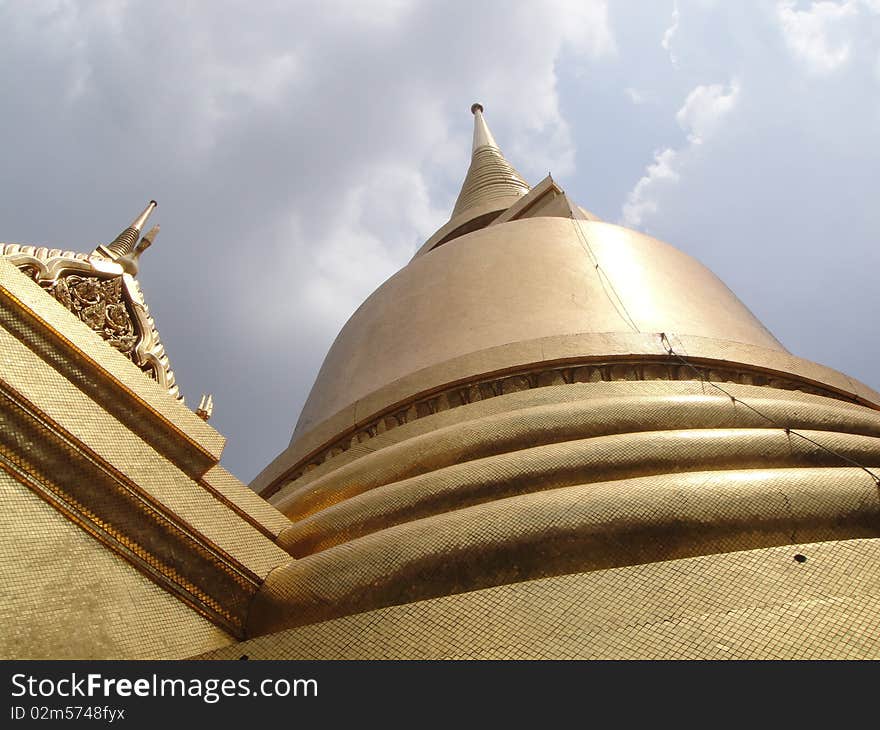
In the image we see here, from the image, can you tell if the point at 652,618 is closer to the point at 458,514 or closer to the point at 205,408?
the point at 458,514

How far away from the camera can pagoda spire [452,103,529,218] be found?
9242mm

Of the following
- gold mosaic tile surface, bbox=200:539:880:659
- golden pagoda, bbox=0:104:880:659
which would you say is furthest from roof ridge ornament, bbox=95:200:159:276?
gold mosaic tile surface, bbox=200:539:880:659

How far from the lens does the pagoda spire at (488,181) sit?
924cm

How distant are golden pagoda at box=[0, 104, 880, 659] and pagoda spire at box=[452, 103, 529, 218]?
5612 mm

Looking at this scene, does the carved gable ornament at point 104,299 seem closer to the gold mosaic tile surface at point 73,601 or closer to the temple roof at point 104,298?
the temple roof at point 104,298

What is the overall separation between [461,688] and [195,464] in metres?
1.60

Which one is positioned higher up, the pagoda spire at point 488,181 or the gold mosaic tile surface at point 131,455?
the pagoda spire at point 488,181

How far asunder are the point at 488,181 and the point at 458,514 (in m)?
8.02

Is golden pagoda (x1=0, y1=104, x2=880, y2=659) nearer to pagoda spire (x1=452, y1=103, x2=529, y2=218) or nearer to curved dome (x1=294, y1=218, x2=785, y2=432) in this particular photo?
curved dome (x1=294, y1=218, x2=785, y2=432)

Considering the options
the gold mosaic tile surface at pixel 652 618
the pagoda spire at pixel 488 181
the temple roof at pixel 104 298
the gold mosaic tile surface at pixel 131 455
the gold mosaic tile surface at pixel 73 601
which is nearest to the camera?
the gold mosaic tile surface at pixel 652 618

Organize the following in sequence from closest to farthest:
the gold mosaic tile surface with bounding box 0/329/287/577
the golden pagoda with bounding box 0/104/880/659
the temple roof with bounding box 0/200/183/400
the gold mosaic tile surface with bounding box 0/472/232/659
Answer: the golden pagoda with bounding box 0/104/880/659 → the gold mosaic tile surface with bounding box 0/472/232/659 → the gold mosaic tile surface with bounding box 0/329/287/577 → the temple roof with bounding box 0/200/183/400

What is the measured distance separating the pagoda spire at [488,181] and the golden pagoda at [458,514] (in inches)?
221

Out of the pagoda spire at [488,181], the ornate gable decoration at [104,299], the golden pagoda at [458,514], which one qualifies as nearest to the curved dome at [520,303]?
the golden pagoda at [458,514]

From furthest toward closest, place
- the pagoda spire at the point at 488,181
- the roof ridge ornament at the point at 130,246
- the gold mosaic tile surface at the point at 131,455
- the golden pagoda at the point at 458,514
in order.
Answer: the pagoda spire at the point at 488,181 < the roof ridge ornament at the point at 130,246 < the gold mosaic tile surface at the point at 131,455 < the golden pagoda at the point at 458,514
